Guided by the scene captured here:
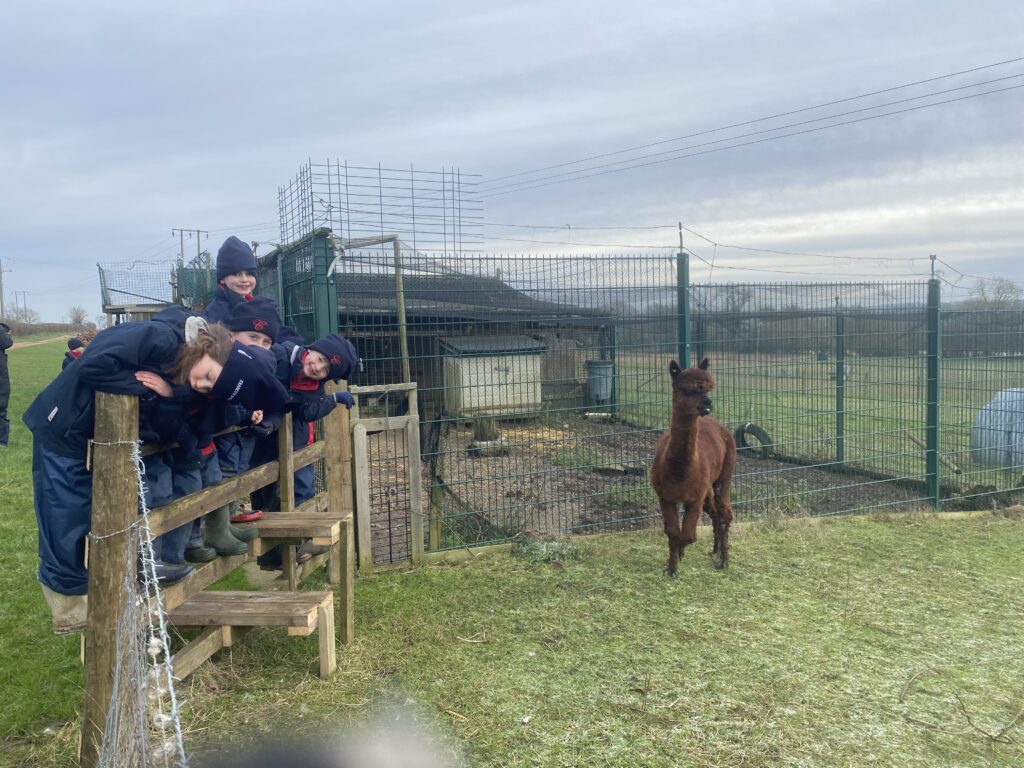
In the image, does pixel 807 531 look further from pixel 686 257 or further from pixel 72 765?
pixel 72 765

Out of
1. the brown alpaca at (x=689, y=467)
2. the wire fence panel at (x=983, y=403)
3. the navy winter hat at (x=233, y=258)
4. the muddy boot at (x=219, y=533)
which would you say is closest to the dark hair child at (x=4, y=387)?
the navy winter hat at (x=233, y=258)

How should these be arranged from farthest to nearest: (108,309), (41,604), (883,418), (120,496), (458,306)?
(108,309) → (883,418) → (458,306) → (41,604) → (120,496)

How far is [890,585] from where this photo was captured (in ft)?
16.9

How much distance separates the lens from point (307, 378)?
162 inches

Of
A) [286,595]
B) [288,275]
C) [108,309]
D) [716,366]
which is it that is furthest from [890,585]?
[108,309]

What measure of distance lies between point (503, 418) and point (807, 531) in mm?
2945

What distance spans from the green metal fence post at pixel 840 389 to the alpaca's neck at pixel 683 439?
291 centimetres

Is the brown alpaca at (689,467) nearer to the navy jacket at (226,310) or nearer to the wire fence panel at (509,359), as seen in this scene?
the wire fence panel at (509,359)

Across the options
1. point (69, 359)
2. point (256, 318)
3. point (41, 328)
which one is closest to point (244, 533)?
point (256, 318)

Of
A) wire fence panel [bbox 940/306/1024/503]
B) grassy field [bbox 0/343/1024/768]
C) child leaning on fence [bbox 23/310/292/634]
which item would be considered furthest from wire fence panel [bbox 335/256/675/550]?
wire fence panel [bbox 940/306/1024/503]

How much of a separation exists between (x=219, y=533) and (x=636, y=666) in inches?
89.5

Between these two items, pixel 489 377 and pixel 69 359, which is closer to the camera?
pixel 489 377

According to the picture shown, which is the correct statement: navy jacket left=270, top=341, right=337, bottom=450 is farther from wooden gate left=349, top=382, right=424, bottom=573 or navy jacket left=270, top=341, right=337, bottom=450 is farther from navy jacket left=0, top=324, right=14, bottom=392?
navy jacket left=0, top=324, right=14, bottom=392

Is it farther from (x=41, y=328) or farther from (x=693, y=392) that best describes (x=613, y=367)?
(x=41, y=328)
